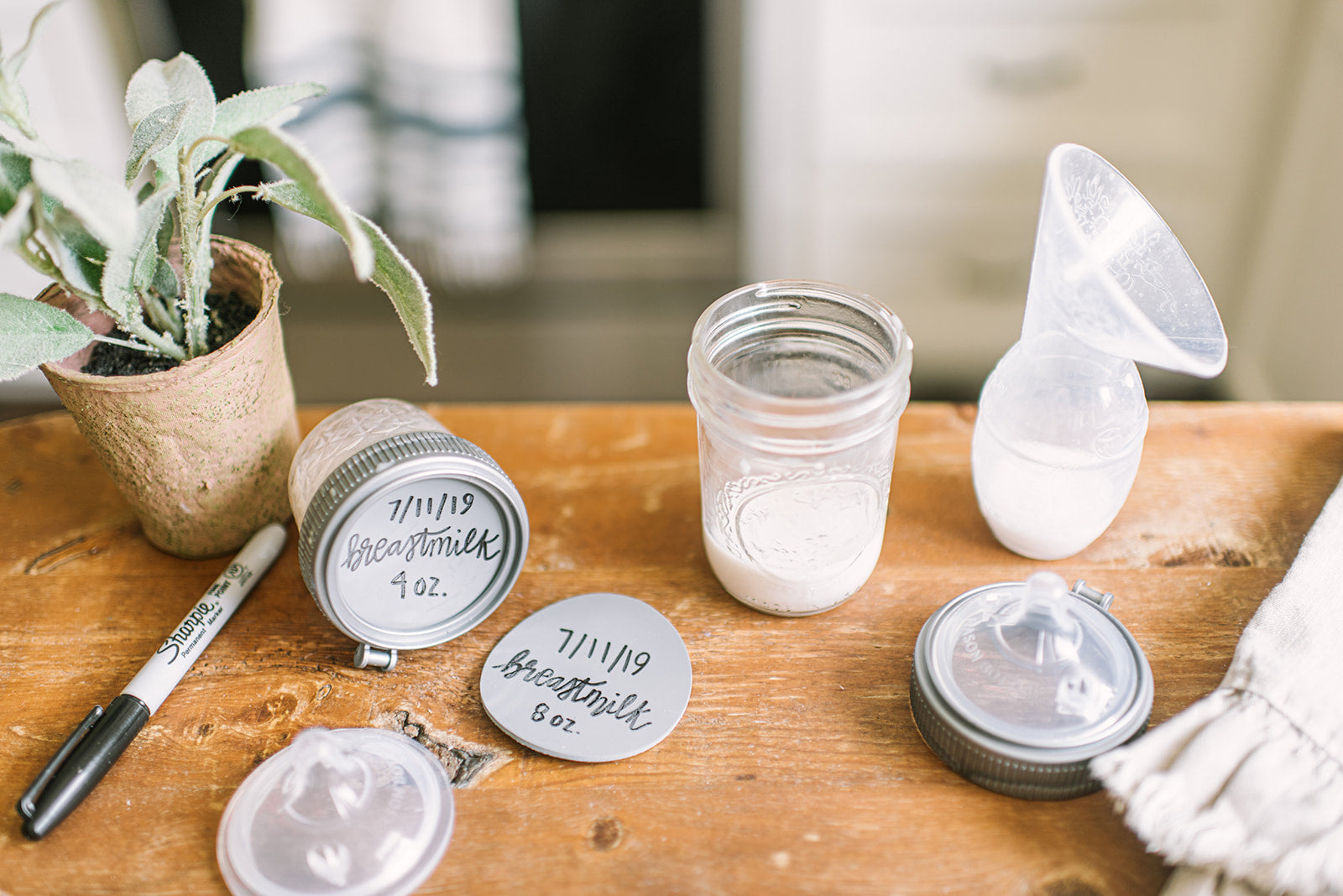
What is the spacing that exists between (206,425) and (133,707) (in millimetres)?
172

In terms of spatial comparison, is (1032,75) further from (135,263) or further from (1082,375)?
(135,263)

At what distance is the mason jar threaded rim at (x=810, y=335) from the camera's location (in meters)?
0.52

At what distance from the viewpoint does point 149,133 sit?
53 cm

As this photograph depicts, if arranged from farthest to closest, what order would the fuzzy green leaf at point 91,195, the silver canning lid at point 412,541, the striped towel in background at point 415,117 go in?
the striped towel in background at point 415,117
the silver canning lid at point 412,541
the fuzzy green leaf at point 91,195

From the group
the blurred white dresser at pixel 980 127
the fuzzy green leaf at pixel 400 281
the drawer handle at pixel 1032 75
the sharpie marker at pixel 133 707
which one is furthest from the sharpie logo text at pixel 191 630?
the drawer handle at pixel 1032 75

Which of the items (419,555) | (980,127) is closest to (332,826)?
(419,555)

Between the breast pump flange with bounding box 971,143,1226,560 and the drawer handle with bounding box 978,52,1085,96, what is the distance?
3.00ft

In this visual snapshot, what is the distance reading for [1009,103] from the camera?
143 centimetres

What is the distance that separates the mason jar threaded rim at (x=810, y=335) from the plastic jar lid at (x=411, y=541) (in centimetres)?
15

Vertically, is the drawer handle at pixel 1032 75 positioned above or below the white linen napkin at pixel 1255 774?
above

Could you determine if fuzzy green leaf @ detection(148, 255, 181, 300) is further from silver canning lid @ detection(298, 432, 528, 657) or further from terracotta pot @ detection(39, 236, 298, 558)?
silver canning lid @ detection(298, 432, 528, 657)

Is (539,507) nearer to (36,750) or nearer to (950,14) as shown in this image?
(36,750)

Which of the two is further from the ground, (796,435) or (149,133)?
(149,133)

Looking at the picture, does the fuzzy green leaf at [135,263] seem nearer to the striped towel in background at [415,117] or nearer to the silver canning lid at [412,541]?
the silver canning lid at [412,541]
